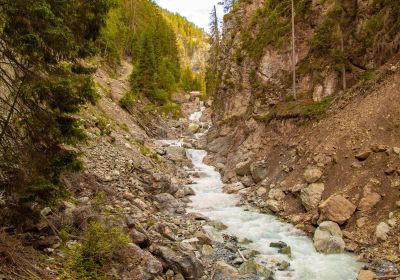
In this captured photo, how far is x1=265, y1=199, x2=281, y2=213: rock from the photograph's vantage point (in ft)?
64.3

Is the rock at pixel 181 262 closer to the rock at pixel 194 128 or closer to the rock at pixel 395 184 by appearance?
the rock at pixel 395 184

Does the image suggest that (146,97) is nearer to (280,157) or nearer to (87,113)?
(87,113)

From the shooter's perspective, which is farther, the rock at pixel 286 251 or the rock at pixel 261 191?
the rock at pixel 261 191

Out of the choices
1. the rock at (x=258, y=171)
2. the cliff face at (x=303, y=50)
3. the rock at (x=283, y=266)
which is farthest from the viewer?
the cliff face at (x=303, y=50)

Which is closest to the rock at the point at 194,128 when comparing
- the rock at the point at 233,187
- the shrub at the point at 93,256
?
the rock at the point at 233,187

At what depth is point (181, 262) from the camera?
1169 cm

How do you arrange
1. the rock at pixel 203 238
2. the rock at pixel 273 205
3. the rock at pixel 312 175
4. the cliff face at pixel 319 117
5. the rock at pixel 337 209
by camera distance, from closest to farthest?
the rock at pixel 203 238
the rock at pixel 337 209
the cliff face at pixel 319 117
the rock at pixel 312 175
the rock at pixel 273 205

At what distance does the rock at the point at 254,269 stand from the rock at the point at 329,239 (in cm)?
307

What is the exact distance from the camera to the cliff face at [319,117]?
1634cm

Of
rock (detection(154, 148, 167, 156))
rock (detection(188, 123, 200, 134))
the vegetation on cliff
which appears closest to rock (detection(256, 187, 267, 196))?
rock (detection(154, 148, 167, 156))

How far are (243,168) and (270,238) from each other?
33.7ft

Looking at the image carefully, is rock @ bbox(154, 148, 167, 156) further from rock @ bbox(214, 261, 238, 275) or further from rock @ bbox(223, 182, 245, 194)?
rock @ bbox(214, 261, 238, 275)

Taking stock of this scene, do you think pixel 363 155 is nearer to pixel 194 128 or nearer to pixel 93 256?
pixel 93 256

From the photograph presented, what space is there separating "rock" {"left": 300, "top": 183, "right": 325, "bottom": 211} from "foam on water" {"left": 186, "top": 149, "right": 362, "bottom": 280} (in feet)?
4.98
